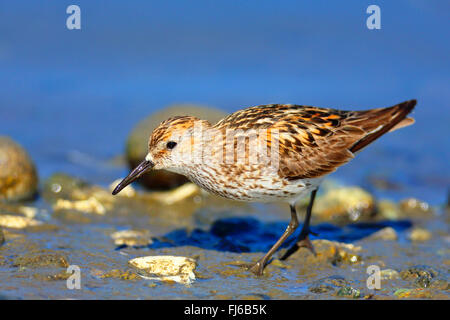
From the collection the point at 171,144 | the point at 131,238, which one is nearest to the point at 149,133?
the point at 131,238

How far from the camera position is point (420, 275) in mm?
7254

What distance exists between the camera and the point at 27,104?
47.3 ft

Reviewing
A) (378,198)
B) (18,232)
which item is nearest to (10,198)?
(18,232)

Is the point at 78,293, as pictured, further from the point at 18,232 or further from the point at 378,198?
the point at 378,198

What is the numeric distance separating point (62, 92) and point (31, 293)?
376 inches

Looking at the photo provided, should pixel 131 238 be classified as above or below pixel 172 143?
below

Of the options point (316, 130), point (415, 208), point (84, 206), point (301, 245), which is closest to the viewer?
point (316, 130)

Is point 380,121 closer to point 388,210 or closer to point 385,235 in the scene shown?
point 385,235

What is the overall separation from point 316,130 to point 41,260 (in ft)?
11.7

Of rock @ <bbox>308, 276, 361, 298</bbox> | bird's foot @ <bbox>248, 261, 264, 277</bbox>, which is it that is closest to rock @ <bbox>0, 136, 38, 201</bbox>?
bird's foot @ <bbox>248, 261, 264, 277</bbox>

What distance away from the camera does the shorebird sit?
7.43 meters

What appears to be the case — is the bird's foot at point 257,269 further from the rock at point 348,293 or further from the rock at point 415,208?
the rock at point 415,208

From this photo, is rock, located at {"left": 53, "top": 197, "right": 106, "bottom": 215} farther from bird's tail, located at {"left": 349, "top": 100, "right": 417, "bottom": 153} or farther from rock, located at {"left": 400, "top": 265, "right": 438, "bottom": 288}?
rock, located at {"left": 400, "top": 265, "right": 438, "bottom": 288}

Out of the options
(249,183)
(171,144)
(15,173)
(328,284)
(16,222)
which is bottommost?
(328,284)
